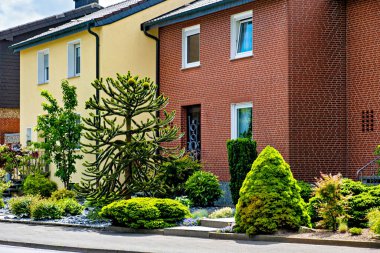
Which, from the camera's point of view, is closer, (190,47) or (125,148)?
(125,148)

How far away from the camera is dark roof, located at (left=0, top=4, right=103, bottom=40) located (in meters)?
41.2

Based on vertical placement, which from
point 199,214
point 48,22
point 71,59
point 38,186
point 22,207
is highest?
point 48,22

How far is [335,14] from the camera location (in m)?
24.4

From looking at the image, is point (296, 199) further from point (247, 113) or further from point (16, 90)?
point (16, 90)

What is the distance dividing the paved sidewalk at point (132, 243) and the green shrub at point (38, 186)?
9.21m

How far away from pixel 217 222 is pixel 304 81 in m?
6.45

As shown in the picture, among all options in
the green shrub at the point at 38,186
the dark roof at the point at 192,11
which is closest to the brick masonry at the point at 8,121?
the green shrub at the point at 38,186

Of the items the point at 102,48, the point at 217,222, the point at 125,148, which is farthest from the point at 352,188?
the point at 102,48

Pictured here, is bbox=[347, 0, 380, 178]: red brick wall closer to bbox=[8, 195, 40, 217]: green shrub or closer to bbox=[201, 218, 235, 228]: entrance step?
bbox=[201, 218, 235, 228]: entrance step

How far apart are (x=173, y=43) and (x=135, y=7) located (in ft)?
7.40

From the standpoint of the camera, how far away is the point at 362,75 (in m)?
23.8

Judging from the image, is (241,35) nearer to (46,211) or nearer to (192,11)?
(192,11)

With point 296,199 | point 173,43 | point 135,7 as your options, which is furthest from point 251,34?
point 296,199

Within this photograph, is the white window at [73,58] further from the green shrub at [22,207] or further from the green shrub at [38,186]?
the green shrub at [22,207]
